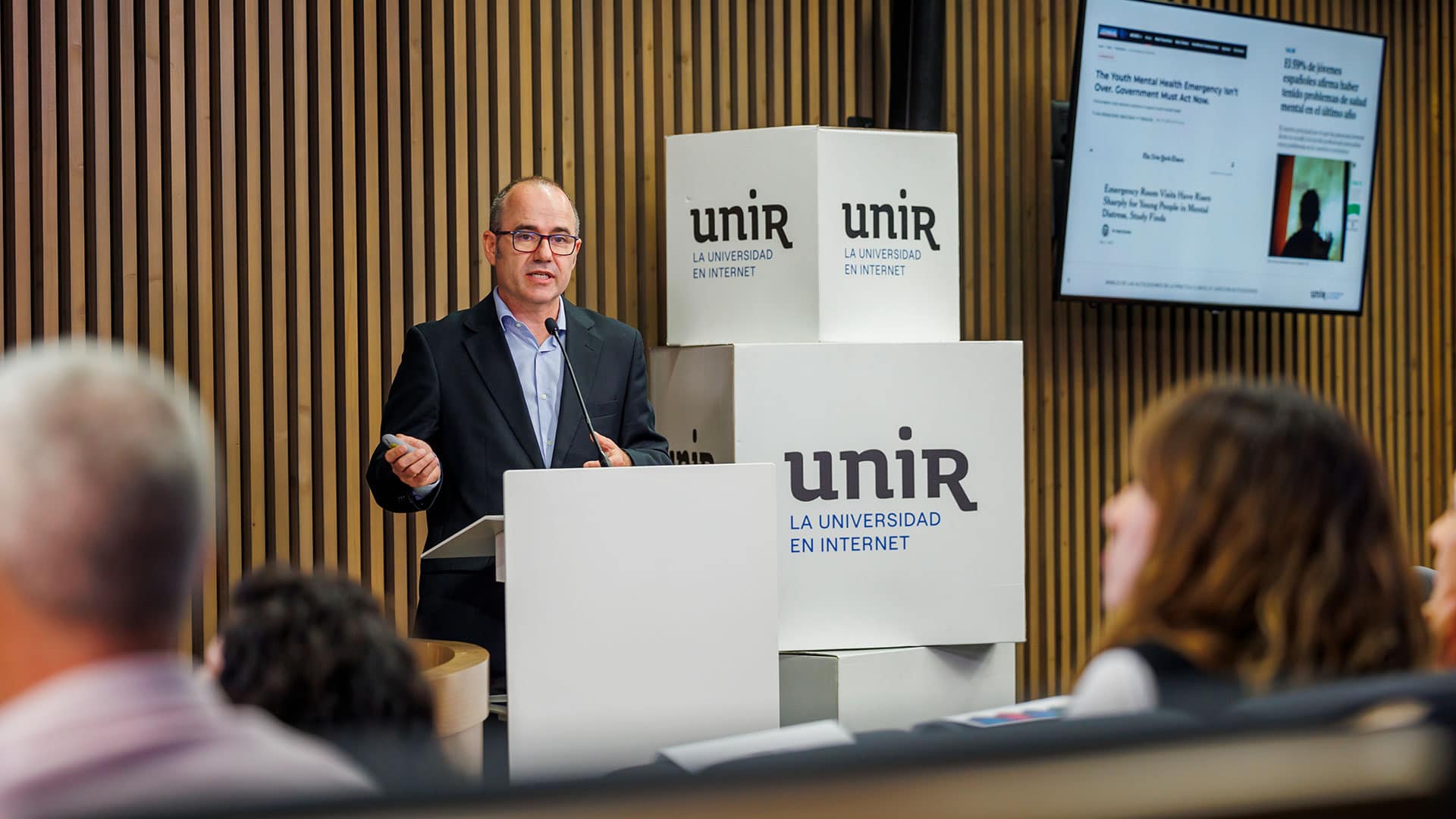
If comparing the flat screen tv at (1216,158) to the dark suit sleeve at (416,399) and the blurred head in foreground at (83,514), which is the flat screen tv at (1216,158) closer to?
the dark suit sleeve at (416,399)

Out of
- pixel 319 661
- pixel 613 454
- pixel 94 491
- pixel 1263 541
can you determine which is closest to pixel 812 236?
pixel 613 454

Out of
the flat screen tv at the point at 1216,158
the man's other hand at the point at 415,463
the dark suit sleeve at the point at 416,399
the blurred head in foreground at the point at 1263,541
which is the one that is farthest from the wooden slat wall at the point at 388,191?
the blurred head in foreground at the point at 1263,541

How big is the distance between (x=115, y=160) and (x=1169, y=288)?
365 cm

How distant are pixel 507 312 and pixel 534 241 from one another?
22cm

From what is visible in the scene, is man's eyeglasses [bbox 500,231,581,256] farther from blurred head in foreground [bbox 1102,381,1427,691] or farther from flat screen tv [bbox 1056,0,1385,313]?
blurred head in foreground [bbox 1102,381,1427,691]

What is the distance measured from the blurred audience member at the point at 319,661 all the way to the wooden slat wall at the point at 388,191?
11.0 feet

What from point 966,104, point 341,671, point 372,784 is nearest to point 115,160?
point 966,104

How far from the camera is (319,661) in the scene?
98 cm

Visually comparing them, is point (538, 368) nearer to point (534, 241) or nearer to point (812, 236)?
point (534, 241)

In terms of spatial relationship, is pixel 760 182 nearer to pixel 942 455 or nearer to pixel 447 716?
pixel 942 455

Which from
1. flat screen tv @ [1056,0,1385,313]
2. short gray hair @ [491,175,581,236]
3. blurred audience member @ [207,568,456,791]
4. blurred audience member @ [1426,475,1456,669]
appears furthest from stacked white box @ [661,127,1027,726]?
blurred audience member @ [207,568,456,791]

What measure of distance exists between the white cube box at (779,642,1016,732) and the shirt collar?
1194 millimetres

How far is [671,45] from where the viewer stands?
16.4ft

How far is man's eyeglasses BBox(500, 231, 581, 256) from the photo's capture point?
3.64 metres
